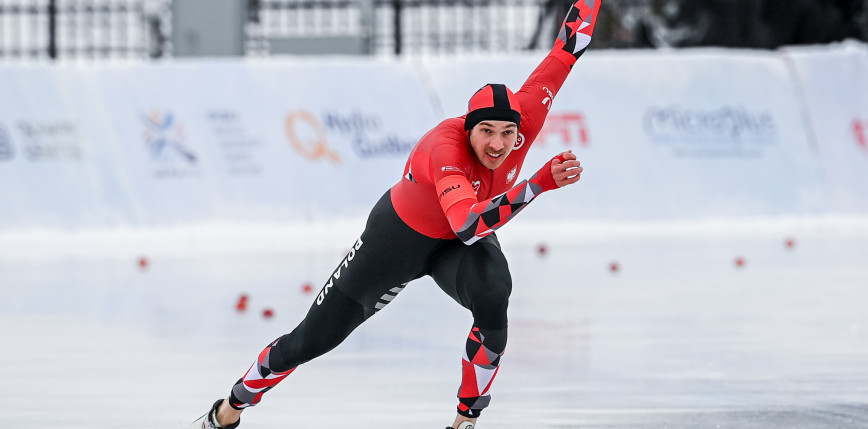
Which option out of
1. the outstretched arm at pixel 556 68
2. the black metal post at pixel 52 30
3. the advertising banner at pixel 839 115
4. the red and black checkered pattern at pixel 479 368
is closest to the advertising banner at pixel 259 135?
the advertising banner at pixel 839 115

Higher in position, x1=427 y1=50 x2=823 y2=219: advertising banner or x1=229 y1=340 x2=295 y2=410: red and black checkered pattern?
x1=229 y1=340 x2=295 y2=410: red and black checkered pattern

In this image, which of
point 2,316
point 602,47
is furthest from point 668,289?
point 602,47

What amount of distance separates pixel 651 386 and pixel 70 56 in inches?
639

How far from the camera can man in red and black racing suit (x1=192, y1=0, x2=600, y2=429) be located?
341 centimetres

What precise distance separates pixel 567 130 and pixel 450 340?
661 cm

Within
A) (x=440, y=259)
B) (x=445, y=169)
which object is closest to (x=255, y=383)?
(x=440, y=259)

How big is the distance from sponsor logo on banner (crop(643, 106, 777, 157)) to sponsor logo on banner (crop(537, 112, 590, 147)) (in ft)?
2.29

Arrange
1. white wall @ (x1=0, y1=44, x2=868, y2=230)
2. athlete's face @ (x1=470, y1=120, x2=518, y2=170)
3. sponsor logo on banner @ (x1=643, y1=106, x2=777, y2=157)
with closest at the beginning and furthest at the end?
athlete's face @ (x1=470, y1=120, x2=518, y2=170) → white wall @ (x1=0, y1=44, x2=868, y2=230) → sponsor logo on banner @ (x1=643, y1=106, x2=777, y2=157)

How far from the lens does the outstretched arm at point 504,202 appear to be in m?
3.11

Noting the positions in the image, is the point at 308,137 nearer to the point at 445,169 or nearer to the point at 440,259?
the point at 440,259

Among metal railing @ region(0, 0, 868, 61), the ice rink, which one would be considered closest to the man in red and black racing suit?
the ice rink

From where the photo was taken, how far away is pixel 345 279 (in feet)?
11.7

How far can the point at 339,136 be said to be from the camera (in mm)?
11312

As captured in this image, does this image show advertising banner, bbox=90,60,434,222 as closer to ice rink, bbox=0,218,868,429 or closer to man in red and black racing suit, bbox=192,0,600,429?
ice rink, bbox=0,218,868,429
